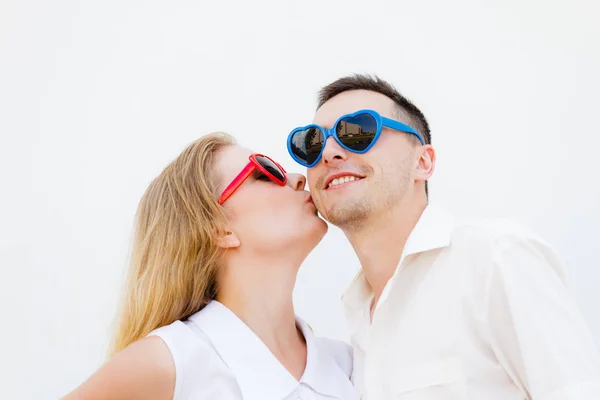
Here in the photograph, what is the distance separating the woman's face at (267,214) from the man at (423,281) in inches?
5.6

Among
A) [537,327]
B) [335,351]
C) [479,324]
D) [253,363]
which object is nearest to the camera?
[537,327]

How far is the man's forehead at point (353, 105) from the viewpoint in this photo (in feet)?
8.39

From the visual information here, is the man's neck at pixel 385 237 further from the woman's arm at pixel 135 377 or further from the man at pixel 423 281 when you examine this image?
the woman's arm at pixel 135 377

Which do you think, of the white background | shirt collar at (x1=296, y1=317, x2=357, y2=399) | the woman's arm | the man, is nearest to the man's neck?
the man

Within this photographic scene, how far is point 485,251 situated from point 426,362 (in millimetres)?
433

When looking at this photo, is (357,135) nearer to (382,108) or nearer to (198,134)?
(382,108)

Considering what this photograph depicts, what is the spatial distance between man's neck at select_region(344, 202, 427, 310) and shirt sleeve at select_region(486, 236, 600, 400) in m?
0.52

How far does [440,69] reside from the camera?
4.46 meters

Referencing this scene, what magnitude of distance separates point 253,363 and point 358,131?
1017mm

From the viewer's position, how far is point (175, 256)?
2.61 m

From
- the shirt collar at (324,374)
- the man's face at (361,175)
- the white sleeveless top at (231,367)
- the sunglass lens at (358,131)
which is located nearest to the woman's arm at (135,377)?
the white sleeveless top at (231,367)

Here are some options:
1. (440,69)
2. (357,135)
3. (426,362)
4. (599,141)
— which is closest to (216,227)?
(357,135)

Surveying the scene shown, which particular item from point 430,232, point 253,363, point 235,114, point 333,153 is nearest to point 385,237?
point 430,232

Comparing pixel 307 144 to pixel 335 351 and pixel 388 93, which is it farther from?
pixel 335 351
